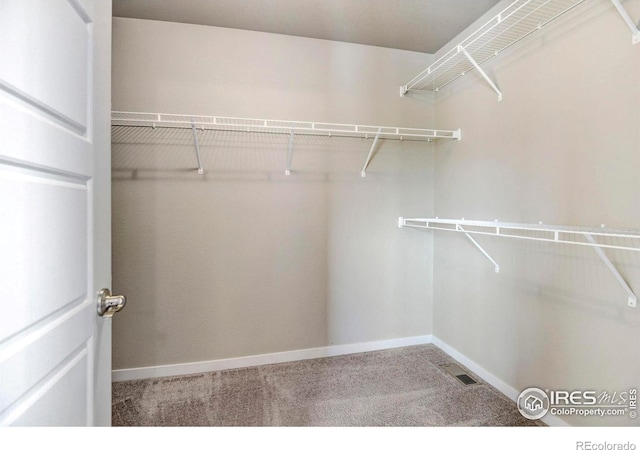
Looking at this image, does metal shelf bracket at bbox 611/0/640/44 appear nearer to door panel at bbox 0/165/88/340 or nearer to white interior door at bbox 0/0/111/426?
white interior door at bbox 0/0/111/426

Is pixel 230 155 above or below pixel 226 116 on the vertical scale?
below

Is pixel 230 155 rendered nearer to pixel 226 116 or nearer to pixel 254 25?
pixel 226 116

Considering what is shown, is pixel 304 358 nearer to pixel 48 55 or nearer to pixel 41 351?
pixel 41 351

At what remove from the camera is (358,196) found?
7.32ft

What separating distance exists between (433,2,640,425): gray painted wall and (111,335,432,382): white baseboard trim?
517 mm

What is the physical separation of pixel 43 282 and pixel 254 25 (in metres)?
2.03

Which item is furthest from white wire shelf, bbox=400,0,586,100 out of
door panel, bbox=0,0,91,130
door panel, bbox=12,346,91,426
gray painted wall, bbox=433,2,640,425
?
door panel, bbox=12,346,91,426

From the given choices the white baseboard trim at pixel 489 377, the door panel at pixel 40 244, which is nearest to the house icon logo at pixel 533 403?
the white baseboard trim at pixel 489 377

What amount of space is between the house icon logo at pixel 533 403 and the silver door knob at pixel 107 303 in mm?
2058

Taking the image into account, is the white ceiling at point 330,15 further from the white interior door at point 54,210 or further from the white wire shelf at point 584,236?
the white wire shelf at point 584,236

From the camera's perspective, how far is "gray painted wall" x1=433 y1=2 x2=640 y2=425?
1162 millimetres

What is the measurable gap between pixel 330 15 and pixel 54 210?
1934 mm

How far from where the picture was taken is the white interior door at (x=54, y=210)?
54cm
